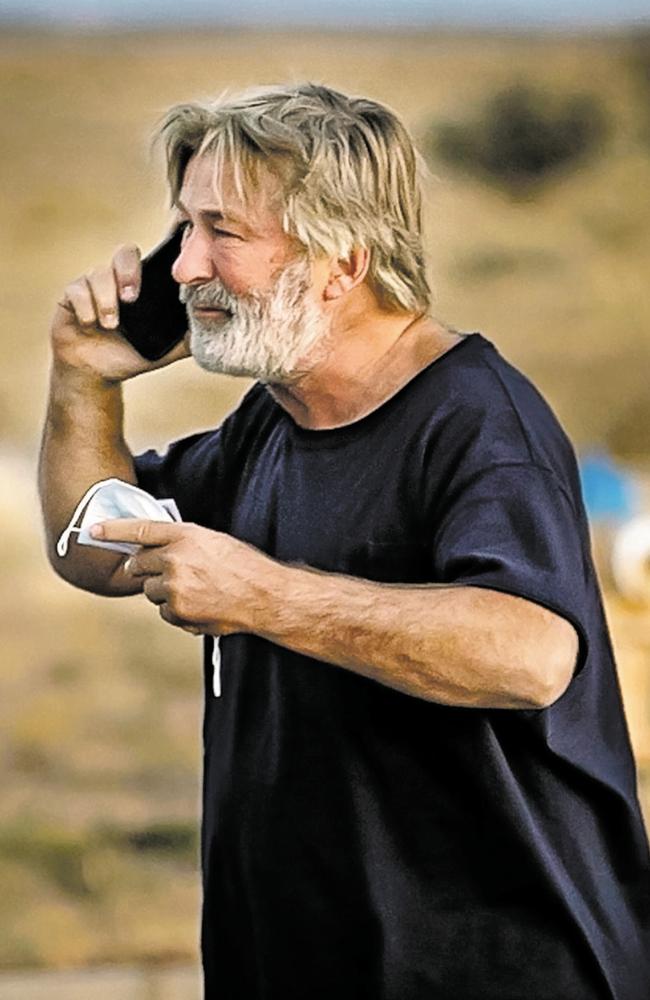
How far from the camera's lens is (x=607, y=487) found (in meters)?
4.05

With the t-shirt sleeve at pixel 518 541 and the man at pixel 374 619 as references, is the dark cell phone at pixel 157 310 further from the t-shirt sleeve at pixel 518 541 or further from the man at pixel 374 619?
the t-shirt sleeve at pixel 518 541

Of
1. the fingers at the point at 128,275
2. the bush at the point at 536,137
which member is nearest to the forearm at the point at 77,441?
the fingers at the point at 128,275

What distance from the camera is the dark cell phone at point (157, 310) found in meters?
1.93

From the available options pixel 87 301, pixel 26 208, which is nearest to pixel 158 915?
pixel 26 208

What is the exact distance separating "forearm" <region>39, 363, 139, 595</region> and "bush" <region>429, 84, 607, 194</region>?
2303 mm

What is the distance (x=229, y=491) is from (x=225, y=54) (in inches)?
85.6

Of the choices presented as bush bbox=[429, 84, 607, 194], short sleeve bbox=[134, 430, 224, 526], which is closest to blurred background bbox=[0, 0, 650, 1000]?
bush bbox=[429, 84, 607, 194]

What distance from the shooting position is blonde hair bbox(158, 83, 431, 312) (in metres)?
1.80

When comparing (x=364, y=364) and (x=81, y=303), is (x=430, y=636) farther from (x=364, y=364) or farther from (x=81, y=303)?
(x=81, y=303)

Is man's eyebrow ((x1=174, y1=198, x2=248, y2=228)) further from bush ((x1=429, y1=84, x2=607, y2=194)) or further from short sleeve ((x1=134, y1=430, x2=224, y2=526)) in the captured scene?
bush ((x1=429, y1=84, x2=607, y2=194))

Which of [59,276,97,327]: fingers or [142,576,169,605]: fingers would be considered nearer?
[142,576,169,605]: fingers

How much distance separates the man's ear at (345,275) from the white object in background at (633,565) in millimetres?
1979

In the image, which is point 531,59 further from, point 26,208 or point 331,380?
point 331,380

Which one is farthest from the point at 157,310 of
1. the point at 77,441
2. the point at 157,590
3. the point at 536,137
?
the point at 536,137
